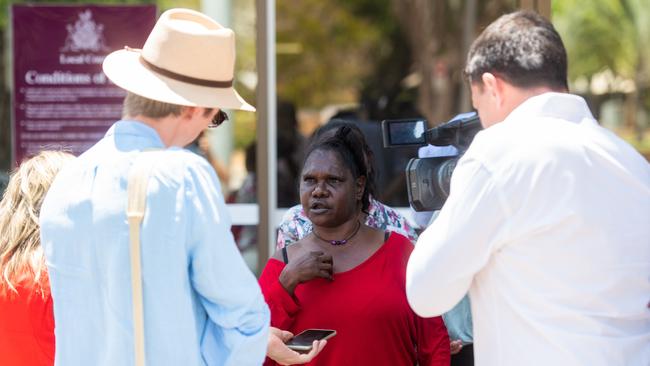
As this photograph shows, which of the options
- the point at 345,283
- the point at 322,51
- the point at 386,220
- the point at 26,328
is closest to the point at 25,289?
the point at 26,328

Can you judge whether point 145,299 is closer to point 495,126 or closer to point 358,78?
point 495,126

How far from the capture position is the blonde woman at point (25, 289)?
265cm

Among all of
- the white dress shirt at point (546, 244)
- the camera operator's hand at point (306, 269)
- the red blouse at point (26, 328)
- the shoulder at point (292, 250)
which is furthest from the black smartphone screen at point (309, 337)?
the red blouse at point (26, 328)

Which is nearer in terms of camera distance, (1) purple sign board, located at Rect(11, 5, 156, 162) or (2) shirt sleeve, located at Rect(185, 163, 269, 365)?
(2) shirt sleeve, located at Rect(185, 163, 269, 365)

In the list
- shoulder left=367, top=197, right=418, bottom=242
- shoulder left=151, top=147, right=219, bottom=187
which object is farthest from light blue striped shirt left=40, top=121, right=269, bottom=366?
shoulder left=367, top=197, right=418, bottom=242

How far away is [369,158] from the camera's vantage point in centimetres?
314

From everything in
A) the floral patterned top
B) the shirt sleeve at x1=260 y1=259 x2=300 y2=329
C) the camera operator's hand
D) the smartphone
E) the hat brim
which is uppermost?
the hat brim

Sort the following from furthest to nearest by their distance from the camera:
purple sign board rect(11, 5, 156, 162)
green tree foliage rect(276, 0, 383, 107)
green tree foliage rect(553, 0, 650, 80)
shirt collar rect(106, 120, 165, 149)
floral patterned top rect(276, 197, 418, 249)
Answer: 1. green tree foliage rect(276, 0, 383, 107)
2. green tree foliage rect(553, 0, 650, 80)
3. purple sign board rect(11, 5, 156, 162)
4. floral patterned top rect(276, 197, 418, 249)
5. shirt collar rect(106, 120, 165, 149)

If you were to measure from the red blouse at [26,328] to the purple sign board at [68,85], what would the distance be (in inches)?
91.9

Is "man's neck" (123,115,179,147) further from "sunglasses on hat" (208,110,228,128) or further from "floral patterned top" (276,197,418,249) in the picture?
"floral patterned top" (276,197,418,249)

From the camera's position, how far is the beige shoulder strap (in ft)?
6.89

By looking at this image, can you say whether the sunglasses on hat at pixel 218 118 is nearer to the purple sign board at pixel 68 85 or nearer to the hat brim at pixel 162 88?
the hat brim at pixel 162 88

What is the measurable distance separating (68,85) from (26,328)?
8.13 ft

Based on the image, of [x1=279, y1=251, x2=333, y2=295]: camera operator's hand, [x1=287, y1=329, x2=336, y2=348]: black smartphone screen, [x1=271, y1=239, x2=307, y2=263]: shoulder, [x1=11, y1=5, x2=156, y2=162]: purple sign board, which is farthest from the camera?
[x1=11, y1=5, x2=156, y2=162]: purple sign board
